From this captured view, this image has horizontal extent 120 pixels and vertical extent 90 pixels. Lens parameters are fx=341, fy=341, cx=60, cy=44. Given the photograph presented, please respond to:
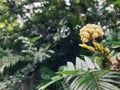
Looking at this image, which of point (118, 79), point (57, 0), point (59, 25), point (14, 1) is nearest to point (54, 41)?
point (59, 25)

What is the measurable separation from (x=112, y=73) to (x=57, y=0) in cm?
99

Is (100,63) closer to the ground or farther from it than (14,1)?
closer to the ground

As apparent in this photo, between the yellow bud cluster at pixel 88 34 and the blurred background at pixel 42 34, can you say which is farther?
the blurred background at pixel 42 34

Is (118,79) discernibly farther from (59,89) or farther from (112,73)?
(59,89)

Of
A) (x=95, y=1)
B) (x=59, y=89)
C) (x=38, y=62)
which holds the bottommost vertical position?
(x=59, y=89)

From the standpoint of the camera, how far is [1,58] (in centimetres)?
202

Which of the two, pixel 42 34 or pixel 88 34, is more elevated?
pixel 88 34

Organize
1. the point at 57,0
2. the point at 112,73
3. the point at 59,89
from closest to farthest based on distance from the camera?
the point at 112,73
the point at 59,89
the point at 57,0

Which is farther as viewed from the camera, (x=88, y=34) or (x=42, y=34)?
(x=42, y=34)

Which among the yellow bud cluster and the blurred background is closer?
the yellow bud cluster

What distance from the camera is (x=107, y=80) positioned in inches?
49.0

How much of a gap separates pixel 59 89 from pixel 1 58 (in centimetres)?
43

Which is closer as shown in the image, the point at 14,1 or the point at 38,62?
the point at 38,62

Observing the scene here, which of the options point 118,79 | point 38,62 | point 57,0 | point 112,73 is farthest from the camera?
point 57,0
